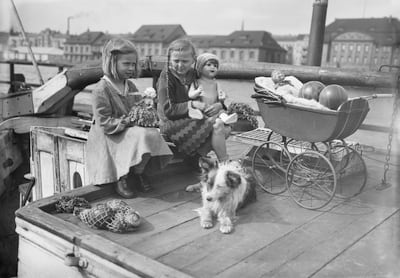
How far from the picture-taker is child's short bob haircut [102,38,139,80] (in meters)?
2.59

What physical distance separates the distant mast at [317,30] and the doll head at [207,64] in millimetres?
2674

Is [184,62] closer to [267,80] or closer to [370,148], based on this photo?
[267,80]

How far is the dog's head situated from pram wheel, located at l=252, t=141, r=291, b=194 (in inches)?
23.6

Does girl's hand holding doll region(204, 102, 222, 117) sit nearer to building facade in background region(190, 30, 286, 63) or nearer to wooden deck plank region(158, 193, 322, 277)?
building facade in background region(190, 30, 286, 63)

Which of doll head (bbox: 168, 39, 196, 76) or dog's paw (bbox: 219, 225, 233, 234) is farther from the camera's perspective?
doll head (bbox: 168, 39, 196, 76)

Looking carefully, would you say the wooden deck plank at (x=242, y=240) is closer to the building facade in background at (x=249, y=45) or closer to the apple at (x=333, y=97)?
the apple at (x=333, y=97)

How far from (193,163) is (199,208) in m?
0.85

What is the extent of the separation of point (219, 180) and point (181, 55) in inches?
41.0

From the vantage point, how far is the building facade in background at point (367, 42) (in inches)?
42.0

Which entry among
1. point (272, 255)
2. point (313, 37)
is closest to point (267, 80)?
point (272, 255)

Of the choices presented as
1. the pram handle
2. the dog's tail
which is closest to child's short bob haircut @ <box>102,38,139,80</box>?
the pram handle

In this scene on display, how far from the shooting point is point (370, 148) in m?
4.22

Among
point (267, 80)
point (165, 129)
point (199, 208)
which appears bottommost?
point (199, 208)

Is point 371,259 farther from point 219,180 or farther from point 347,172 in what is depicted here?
point 347,172
